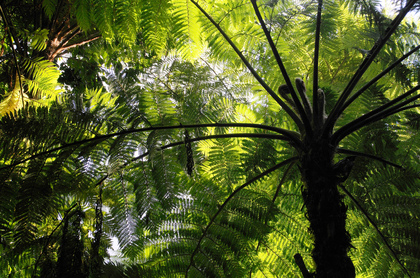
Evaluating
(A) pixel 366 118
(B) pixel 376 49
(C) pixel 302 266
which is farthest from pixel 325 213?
(B) pixel 376 49

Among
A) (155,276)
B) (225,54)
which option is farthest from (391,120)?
(155,276)

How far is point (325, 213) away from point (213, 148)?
794 millimetres

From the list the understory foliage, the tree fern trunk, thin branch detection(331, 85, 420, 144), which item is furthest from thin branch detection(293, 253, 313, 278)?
thin branch detection(331, 85, 420, 144)

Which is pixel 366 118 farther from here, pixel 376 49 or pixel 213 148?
pixel 213 148

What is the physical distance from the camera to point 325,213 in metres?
0.97

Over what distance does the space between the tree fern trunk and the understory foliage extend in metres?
0.02

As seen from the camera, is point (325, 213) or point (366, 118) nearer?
point (325, 213)

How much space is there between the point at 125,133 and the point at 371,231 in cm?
167

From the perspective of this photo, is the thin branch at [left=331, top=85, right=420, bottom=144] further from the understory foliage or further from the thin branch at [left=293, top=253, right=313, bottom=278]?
the thin branch at [left=293, top=253, right=313, bottom=278]

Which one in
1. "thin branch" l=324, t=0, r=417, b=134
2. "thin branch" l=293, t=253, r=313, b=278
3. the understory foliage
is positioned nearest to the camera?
"thin branch" l=293, t=253, r=313, b=278

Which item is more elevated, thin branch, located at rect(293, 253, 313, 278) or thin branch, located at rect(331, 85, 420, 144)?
thin branch, located at rect(331, 85, 420, 144)

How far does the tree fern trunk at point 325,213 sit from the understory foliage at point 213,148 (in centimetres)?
2

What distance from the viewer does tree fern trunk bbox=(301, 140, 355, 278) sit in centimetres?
90

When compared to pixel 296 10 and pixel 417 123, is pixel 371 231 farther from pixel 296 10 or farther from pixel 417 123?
pixel 296 10
